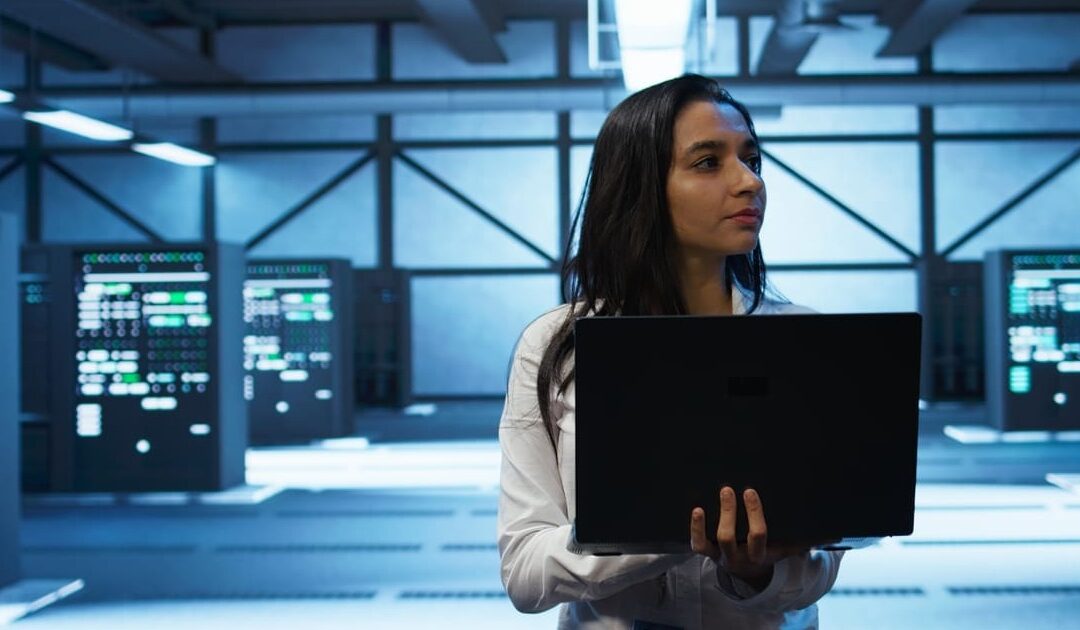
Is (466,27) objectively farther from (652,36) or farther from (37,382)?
(37,382)

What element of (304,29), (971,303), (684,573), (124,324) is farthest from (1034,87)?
(684,573)

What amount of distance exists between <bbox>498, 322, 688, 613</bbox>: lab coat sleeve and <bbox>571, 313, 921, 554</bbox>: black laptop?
0.06 meters

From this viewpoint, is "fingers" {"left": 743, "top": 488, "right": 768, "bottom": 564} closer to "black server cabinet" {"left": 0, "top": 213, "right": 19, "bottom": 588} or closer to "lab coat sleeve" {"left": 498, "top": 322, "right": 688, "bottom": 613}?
"lab coat sleeve" {"left": 498, "top": 322, "right": 688, "bottom": 613}

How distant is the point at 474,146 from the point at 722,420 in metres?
15.0

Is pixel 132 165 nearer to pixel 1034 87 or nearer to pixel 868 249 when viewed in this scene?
pixel 868 249

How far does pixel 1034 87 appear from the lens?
1398 cm

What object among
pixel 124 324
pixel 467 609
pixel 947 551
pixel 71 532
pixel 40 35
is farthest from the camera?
pixel 40 35

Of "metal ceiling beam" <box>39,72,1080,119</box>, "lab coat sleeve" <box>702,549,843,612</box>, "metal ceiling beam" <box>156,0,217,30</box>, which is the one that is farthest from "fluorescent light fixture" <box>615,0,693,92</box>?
"metal ceiling beam" <box>156,0,217,30</box>

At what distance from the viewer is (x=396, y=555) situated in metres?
6.36

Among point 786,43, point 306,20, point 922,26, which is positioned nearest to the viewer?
point 786,43

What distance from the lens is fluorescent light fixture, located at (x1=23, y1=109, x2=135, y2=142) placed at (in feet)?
30.2

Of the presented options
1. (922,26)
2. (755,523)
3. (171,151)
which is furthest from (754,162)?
(922,26)

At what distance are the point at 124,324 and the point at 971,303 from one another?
353 inches

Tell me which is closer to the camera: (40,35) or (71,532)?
(71,532)
